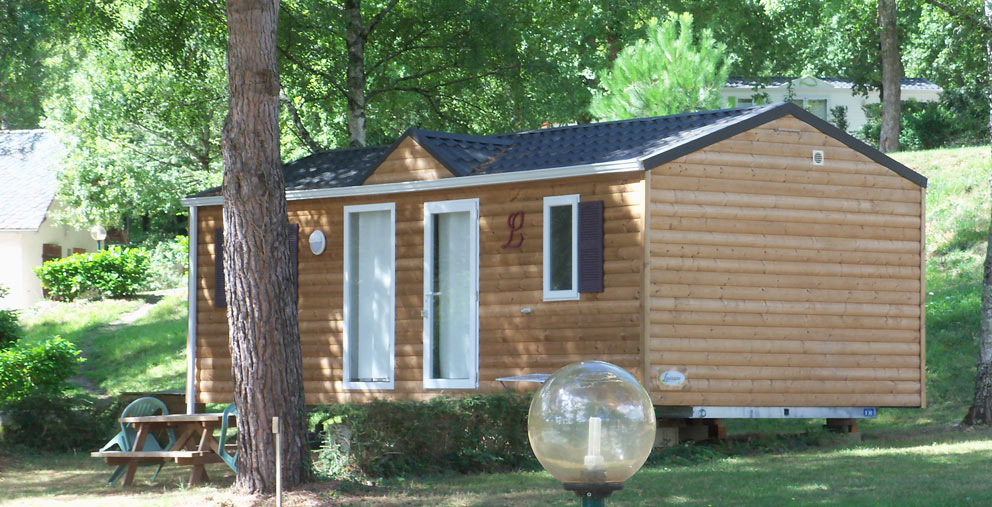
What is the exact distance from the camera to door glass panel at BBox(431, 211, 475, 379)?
12594mm

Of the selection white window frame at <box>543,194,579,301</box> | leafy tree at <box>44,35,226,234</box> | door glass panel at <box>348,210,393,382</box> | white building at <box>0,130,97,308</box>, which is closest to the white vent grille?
white window frame at <box>543,194,579,301</box>

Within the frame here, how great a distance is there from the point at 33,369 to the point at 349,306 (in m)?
4.48

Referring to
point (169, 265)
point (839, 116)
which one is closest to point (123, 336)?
point (169, 265)

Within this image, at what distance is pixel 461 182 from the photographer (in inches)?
490

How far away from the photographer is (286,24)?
19.3 m

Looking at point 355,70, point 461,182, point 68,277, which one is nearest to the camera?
point 461,182

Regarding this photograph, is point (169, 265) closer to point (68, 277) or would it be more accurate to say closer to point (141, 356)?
point (68, 277)

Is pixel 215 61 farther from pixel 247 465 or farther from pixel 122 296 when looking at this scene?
pixel 247 465

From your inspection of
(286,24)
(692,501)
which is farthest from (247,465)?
(286,24)

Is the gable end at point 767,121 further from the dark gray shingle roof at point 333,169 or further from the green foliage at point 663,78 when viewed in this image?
the green foliage at point 663,78

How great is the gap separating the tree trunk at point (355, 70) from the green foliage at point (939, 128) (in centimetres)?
1828

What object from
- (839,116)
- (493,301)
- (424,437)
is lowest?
(424,437)

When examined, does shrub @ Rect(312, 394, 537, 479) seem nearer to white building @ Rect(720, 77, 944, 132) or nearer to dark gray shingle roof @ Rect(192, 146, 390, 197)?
dark gray shingle roof @ Rect(192, 146, 390, 197)

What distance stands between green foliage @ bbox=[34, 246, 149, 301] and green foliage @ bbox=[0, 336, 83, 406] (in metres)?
10.8
